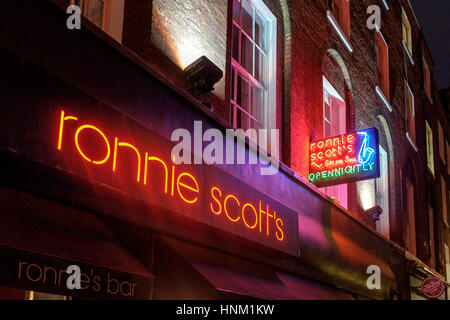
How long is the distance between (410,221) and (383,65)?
482cm

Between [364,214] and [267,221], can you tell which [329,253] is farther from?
[364,214]

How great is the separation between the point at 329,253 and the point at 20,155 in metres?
6.54

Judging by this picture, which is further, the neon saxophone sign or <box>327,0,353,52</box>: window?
<box>327,0,353,52</box>: window

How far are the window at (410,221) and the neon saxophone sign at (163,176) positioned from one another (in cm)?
1016

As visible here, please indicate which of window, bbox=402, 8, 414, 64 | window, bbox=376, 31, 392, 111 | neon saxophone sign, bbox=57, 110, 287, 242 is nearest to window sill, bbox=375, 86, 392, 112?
window, bbox=376, 31, 392, 111

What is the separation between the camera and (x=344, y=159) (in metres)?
10.3

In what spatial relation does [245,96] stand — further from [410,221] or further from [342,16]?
[410,221]

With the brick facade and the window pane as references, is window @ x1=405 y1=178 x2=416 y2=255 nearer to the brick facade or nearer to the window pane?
the brick facade

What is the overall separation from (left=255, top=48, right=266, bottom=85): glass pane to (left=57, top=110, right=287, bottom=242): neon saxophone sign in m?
2.84

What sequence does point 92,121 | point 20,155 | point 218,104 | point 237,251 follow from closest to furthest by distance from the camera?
point 20,155 < point 92,121 < point 237,251 < point 218,104

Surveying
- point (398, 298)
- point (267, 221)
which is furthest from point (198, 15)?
point (398, 298)

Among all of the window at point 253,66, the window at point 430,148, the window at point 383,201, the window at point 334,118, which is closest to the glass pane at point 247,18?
the window at point 253,66

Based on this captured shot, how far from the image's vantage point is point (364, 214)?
43.9 feet

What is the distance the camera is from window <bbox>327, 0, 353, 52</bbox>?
13.1m
